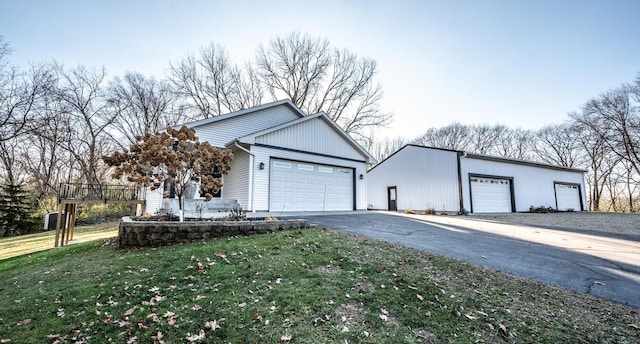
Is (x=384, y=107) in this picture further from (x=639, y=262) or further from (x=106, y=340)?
(x=106, y=340)

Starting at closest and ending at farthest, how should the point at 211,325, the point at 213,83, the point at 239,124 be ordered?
the point at 211,325, the point at 239,124, the point at 213,83

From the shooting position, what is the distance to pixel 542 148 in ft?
103

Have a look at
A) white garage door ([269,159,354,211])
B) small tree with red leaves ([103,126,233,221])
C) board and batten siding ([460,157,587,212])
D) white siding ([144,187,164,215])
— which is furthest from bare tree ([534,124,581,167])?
white siding ([144,187,164,215])

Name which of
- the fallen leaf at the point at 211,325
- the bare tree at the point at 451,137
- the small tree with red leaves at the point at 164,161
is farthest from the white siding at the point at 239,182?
the bare tree at the point at 451,137

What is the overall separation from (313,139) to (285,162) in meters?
1.98

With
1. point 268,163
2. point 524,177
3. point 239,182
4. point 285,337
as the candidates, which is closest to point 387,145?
point 524,177

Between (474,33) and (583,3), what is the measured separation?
3.31m

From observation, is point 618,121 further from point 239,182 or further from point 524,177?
point 239,182

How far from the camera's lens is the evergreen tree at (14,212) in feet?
45.4

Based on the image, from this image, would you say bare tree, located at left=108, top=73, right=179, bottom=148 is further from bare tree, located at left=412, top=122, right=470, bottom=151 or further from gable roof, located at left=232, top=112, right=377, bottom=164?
bare tree, located at left=412, top=122, right=470, bottom=151

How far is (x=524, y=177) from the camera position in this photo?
18406mm

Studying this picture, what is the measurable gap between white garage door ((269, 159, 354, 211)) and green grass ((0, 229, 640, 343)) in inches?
268

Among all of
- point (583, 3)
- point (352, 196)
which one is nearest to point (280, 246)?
point (352, 196)

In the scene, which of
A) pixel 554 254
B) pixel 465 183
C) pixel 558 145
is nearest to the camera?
pixel 554 254
